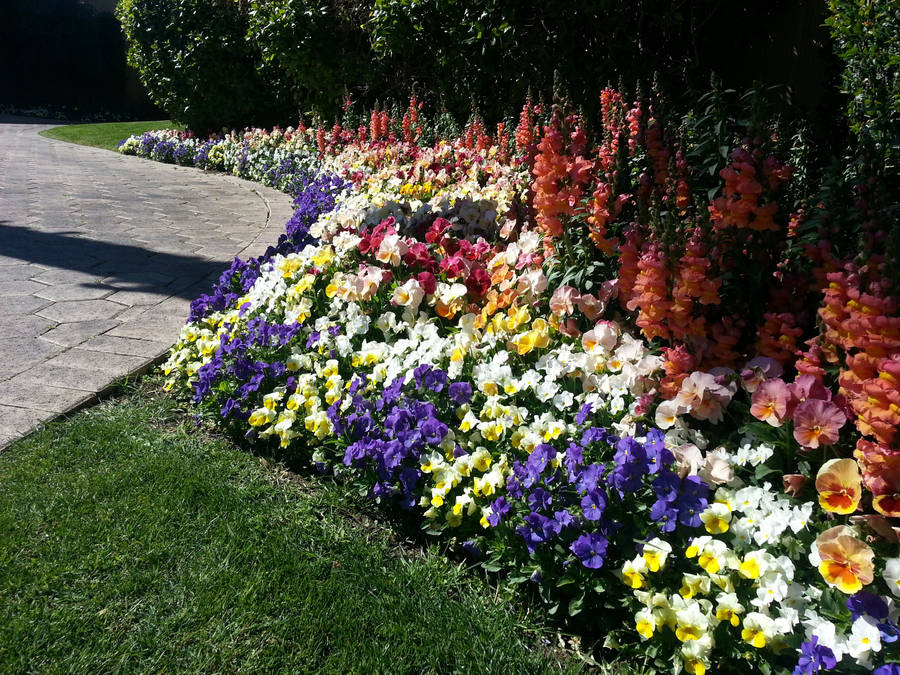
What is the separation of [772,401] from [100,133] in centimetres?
1708

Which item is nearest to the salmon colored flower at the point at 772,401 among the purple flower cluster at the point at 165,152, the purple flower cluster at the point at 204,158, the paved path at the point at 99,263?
the paved path at the point at 99,263

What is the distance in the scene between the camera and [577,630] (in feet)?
6.47

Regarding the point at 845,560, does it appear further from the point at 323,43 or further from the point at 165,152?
the point at 165,152

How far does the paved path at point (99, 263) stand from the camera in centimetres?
353

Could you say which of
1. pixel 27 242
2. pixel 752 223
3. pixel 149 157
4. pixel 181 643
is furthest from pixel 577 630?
pixel 149 157

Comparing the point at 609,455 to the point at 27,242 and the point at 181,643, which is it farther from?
the point at 27,242

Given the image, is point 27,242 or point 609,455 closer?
point 609,455

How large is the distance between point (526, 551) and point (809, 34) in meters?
7.24

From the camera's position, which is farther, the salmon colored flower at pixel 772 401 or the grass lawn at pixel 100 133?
the grass lawn at pixel 100 133

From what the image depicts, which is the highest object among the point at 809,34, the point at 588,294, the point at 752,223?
the point at 809,34

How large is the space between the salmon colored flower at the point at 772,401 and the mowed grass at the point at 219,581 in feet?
2.73

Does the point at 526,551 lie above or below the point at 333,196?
below

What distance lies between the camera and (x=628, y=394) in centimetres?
236

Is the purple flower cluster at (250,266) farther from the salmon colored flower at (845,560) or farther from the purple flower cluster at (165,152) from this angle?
the purple flower cluster at (165,152)
